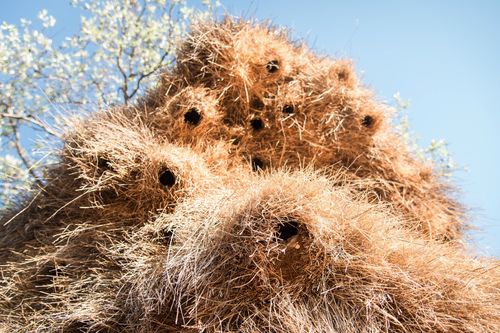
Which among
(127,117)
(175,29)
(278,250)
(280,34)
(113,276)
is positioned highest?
(175,29)

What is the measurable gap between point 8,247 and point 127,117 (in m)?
1.50

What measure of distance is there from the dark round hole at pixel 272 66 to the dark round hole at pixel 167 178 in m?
1.66

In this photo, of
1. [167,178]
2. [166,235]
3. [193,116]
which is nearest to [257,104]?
[193,116]

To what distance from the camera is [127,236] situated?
329 cm

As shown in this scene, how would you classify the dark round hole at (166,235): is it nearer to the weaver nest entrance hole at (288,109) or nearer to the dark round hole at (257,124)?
the dark round hole at (257,124)

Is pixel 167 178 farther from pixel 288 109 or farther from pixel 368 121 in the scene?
pixel 368 121

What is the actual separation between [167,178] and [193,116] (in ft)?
2.66

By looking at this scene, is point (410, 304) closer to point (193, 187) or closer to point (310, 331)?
point (310, 331)

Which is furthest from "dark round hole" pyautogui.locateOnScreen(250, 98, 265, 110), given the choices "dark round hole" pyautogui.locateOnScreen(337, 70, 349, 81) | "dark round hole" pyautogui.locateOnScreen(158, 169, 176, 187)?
"dark round hole" pyautogui.locateOnScreen(158, 169, 176, 187)

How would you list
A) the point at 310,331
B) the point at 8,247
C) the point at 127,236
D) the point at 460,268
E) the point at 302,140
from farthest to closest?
the point at 302,140
the point at 8,247
the point at 127,236
the point at 460,268
the point at 310,331

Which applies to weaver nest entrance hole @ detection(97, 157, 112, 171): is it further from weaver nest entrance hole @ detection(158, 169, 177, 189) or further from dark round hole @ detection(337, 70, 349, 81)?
dark round hole @ detection(337, 70, 349, 81)

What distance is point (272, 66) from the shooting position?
4.49m

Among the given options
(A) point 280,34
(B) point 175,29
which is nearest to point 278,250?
(A) point 280,34

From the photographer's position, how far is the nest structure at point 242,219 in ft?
8.13
